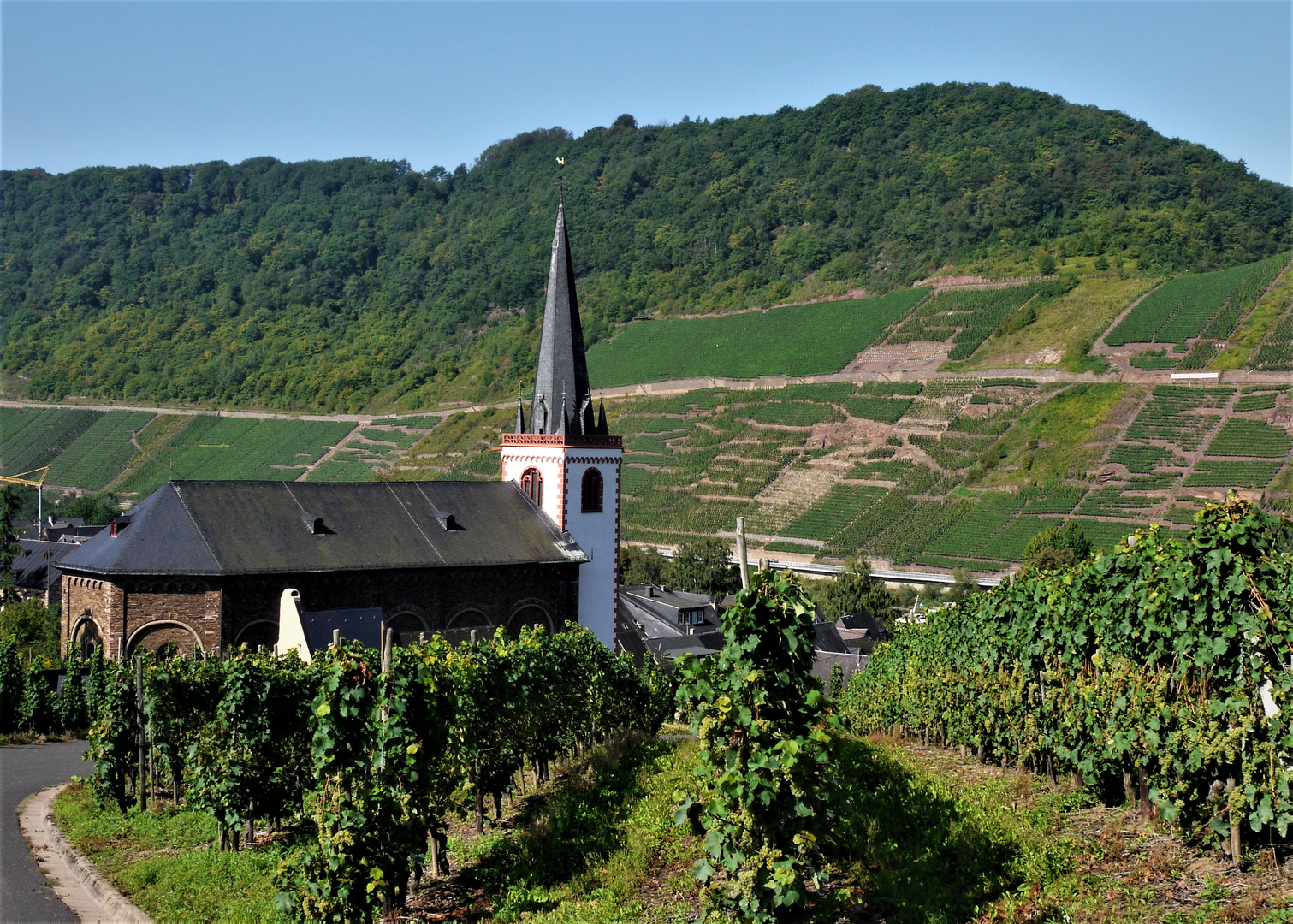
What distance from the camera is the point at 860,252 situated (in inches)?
5074

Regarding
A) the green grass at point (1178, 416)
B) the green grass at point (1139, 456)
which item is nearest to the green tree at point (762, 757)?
the green grass at point (1139, 456)

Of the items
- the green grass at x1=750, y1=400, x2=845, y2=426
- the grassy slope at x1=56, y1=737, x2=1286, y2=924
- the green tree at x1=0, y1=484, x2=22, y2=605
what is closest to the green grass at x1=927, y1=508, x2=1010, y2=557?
the green grass at x1=750, y1=400, x2=845, y2=426

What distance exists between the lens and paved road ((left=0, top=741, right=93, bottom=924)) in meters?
12.3

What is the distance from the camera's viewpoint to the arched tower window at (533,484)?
32.5 m

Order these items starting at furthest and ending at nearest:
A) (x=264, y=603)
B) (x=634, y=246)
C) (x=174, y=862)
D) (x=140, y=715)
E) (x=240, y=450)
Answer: (x=634, y=246)
(x=240, y=450)
(x=264, y=603)
(x=140, y=715)
(x=174, y=862)

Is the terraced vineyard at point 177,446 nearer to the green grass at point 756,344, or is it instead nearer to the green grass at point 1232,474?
the green grass at point 756,344

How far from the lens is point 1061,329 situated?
283 ft

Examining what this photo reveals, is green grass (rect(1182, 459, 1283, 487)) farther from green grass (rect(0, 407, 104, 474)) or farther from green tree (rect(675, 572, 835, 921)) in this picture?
green grass (rect(0, 407, 104, 474))

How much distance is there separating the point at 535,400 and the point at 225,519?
9744mm

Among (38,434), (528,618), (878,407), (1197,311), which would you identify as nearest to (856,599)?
(528,618)

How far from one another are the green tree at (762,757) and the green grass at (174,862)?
16.9ft

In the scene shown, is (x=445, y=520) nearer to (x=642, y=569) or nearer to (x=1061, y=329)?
(x=642, y=569)

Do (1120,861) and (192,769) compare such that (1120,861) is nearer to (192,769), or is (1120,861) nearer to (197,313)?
(192,769)

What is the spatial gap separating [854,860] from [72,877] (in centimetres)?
882
